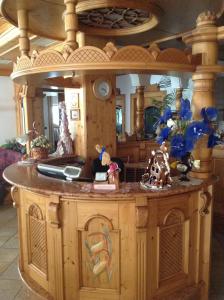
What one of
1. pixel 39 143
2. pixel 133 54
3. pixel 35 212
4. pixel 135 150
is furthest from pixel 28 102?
pixel 133 54

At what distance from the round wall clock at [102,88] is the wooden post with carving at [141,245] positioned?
Result: 2411 mm

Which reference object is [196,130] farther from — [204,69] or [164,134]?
[204,69]

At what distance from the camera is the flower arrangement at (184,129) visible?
7.39 feet

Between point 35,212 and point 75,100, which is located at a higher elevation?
point 75,100

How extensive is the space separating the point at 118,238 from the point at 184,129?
971 mm

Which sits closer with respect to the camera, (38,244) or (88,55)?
(88,55)

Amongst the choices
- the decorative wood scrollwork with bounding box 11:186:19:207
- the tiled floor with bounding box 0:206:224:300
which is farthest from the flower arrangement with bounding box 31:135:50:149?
the tiled floor with bounding box 0:206:224:300

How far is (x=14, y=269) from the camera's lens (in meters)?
3.19

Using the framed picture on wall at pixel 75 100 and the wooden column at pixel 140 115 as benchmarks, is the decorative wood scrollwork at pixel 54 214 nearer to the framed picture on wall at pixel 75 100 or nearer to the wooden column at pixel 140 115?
the framed picture on wall at pixel 75 100

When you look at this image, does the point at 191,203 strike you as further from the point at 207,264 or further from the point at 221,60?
the point at 221,60

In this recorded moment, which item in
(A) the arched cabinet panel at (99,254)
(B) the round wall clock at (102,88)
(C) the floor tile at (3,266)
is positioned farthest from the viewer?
(B) the round wall clock at (102,88)

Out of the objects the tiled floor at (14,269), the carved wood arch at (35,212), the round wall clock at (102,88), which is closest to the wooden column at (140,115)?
the round wall clock at (102,88)

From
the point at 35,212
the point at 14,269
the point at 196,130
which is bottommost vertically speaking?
the point at 14,269

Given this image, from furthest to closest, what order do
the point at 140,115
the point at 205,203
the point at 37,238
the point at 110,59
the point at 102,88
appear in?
the point at 140,115 < the point at 102,88 < the point at 37,238 < the point at 205,203 < the point at 110,59
